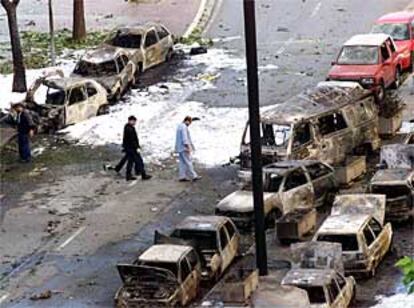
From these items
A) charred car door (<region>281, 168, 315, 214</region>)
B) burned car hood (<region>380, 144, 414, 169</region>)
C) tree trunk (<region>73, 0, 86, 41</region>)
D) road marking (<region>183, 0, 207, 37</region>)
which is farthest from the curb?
charred car door (<region>281, 168, 315, 214</region>)

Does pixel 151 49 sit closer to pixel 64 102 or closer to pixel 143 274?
pixel 64 102

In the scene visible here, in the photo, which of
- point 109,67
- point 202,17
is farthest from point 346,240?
point 202,17

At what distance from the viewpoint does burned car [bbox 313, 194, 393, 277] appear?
22078mm

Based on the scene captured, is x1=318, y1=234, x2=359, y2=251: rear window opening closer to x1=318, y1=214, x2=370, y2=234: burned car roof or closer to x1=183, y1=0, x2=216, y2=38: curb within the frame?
x1=318, y1=214, x2=370, y2=234: burned car roof

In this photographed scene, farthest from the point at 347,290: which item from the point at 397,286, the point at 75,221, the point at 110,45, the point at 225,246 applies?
the point at 110,45

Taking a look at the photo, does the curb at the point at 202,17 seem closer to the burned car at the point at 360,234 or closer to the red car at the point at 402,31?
the red car at the point at 402,31

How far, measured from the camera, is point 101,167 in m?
30.1

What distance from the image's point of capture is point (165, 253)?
2161cm

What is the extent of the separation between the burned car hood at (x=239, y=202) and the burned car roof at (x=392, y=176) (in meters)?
2.12

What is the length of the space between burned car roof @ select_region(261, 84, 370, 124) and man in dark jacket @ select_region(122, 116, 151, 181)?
2.78m

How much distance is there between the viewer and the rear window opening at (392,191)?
2512 centimetres

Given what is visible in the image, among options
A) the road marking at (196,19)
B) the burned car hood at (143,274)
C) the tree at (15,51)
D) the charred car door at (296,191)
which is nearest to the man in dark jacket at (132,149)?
the charred car door at (296,191)

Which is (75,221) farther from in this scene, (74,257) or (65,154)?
(65,154)

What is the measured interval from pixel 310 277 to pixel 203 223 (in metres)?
3.37
